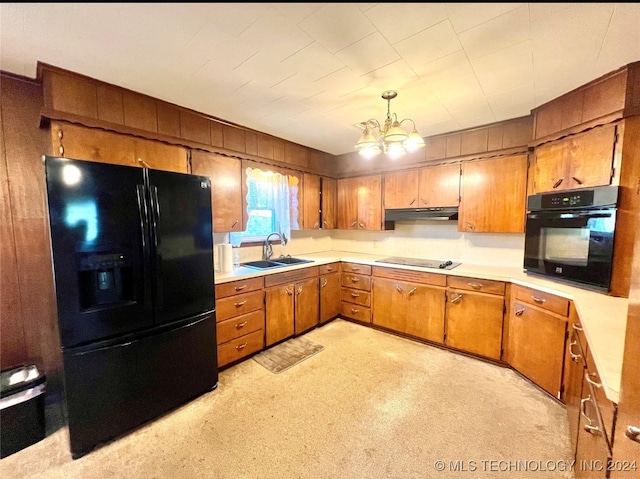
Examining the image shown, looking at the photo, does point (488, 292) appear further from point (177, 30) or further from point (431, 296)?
point (177, 30)

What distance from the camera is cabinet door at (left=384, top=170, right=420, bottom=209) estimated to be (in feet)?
11.1

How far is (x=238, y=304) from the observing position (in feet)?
8.59

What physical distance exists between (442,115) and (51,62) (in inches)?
119

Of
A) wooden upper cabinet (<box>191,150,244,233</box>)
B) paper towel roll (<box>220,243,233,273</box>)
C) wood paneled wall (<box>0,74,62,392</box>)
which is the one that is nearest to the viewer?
wood paneled wall (<box>0,74,62,392</box>)

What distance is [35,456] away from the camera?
1.68 meters

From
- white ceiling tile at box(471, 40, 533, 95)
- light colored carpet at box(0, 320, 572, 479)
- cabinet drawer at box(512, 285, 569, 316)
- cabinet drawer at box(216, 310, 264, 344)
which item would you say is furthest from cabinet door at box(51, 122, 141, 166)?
cabinet drawer at box(512, 285, 569, 316)

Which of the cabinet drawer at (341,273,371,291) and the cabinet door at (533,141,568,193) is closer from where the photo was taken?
the cabinet door at (533,141,568,193)

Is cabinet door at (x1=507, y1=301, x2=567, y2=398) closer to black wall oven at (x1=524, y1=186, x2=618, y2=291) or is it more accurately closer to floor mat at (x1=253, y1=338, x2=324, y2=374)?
black wall oven at (x1=524, y1=186, x2=618, y2=291)

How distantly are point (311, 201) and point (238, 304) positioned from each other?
1.81 metres

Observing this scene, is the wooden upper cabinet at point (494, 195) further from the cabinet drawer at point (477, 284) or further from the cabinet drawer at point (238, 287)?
the cabinet drawer at point (238, 287)

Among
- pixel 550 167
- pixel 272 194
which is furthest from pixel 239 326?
pixel 550 167

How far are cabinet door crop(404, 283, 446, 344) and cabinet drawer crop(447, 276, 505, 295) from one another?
0.52ft

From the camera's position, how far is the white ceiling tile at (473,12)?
128 centimetres

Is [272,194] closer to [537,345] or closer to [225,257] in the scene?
[225,257]
